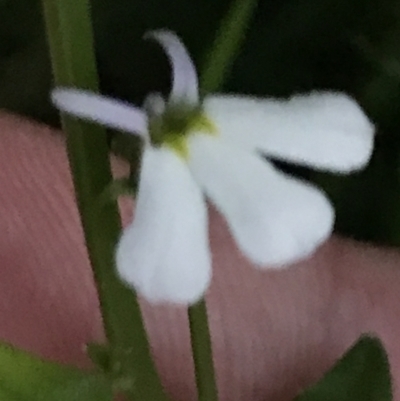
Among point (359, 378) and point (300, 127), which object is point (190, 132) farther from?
point (359, 378)

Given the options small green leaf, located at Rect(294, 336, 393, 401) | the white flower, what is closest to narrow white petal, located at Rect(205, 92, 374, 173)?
the white flower

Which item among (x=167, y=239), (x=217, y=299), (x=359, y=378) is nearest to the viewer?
(x=167, y=239)

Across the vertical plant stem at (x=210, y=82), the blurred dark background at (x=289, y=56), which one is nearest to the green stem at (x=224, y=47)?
the vertical plant stem at (x=210, y=82)

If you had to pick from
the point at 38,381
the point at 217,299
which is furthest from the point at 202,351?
the point at 217,299

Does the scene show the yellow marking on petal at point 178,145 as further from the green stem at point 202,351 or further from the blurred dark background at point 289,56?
the blurred dark background at point 289,56

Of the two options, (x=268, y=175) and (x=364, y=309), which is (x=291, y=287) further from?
(x=268, y=175)

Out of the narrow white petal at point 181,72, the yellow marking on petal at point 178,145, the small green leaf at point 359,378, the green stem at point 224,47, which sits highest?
the narrow white petal at point 181,72
